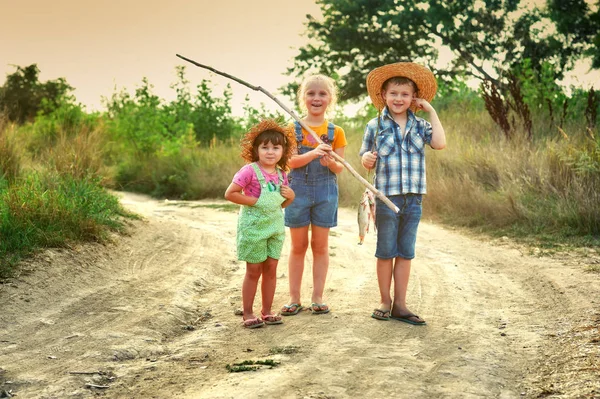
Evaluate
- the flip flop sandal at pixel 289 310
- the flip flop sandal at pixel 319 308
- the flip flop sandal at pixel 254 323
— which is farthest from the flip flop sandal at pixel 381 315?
the flip flop sandal at pixel 254 323

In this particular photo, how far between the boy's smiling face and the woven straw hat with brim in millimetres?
790

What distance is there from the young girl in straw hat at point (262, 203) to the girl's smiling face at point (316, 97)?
0.31m

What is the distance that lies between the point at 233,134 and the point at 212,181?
19.6 feet

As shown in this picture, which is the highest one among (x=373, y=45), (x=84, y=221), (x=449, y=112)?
(x=373, y=45)

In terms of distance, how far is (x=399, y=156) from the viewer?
5832 mm

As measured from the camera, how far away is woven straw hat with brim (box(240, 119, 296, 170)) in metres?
5.78

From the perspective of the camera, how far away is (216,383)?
4.44 metres

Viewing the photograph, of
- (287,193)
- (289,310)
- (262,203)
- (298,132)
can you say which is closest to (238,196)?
(262,203)

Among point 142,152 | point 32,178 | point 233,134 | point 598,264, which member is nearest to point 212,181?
point 142,152

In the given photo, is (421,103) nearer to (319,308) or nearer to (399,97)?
(399,97)

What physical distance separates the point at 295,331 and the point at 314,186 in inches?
46.2

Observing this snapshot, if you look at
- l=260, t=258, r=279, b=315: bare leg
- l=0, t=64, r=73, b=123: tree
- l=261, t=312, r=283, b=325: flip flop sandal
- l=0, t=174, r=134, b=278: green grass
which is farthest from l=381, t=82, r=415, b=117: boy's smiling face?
l=0, t=64, r=73, b=123: tree

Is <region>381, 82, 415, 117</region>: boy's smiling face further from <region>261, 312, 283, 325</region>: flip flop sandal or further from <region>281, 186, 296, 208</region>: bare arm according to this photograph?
<region>261, 312, 283, 325</region>: flip flop sandal

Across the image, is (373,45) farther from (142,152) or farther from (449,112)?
(142,152)
